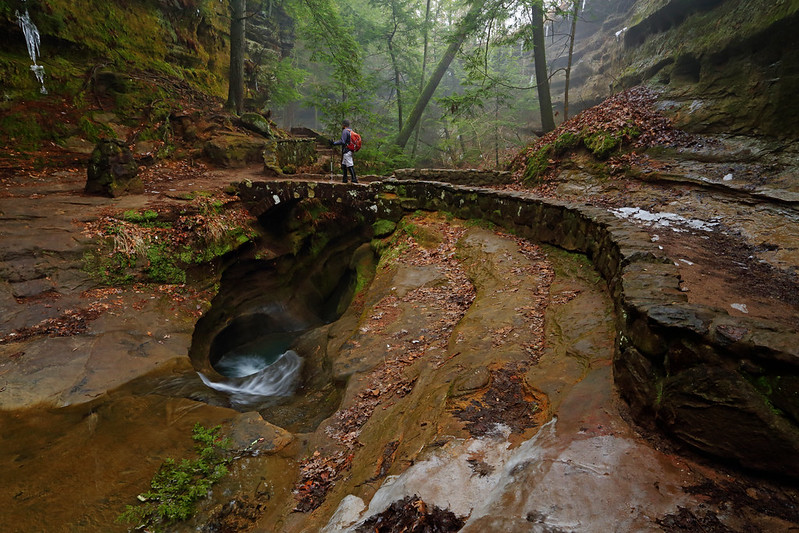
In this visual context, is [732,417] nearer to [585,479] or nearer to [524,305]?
[585,479]

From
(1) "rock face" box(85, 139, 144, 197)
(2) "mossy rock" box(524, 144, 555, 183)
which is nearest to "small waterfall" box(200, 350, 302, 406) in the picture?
(1) "rock face" box(85, 139, 144, 197)

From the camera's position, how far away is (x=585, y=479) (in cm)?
201

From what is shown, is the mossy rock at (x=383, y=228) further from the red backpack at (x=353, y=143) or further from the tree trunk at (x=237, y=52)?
the tree trunk at (x=237, y=52)

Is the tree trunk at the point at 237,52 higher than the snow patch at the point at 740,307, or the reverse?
the tree trunk at the point at 237,52

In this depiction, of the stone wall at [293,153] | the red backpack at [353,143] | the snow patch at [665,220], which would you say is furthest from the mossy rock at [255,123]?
the snow patch at [665,220]

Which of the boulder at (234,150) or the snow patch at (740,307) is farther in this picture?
the boulder at (234,150)

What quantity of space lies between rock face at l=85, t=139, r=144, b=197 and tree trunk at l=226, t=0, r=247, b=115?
678cm

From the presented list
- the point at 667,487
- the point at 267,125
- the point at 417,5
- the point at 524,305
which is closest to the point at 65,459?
the point at 667,487

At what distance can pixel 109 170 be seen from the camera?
844 cm

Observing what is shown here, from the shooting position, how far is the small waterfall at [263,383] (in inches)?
253

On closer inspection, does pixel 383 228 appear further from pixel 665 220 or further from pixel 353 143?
pixel 665 220

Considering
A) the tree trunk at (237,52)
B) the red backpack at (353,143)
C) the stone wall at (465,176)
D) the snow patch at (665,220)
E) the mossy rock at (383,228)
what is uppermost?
the tree trunk at (237,52)

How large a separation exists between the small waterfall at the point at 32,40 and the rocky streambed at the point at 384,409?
3400mm

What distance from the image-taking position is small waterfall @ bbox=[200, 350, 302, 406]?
21.1 feet
